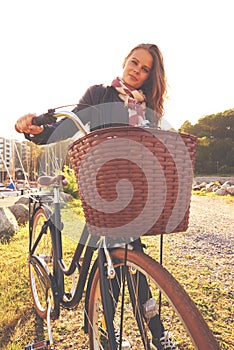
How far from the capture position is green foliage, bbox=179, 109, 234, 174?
25773 millimetres

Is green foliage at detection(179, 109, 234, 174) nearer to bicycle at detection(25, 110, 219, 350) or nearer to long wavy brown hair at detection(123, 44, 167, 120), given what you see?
bicycle at detection(25, 110, 219, 350)

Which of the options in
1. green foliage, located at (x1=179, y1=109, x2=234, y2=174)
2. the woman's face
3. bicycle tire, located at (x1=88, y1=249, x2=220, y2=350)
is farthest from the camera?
green foliage, located at (x1=179, y1=109, x2=234, y2=174)

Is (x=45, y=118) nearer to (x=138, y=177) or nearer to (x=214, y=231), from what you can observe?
(x=138, y=177)

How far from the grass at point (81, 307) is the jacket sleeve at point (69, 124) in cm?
153

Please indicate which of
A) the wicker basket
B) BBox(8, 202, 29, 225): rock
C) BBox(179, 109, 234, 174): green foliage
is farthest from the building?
BBox(179, 109, 234, 174): green foliage

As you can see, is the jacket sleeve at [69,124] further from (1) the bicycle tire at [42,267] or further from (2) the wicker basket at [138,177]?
(1) the bicycle tire at [42,267]

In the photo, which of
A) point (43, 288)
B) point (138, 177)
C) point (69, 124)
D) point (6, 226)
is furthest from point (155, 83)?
point (6, 226)

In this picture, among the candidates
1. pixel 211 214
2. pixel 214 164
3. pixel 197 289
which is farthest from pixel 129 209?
pixel 214 164

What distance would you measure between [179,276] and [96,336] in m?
2.25

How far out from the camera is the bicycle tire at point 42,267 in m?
2.28

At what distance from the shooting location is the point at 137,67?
1771 mm

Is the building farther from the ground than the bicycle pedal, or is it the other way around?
the building

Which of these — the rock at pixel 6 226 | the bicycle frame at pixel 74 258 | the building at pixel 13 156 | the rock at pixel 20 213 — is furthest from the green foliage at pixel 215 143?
the bicycle frame at pixel 74 258

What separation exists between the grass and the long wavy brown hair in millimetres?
1698
